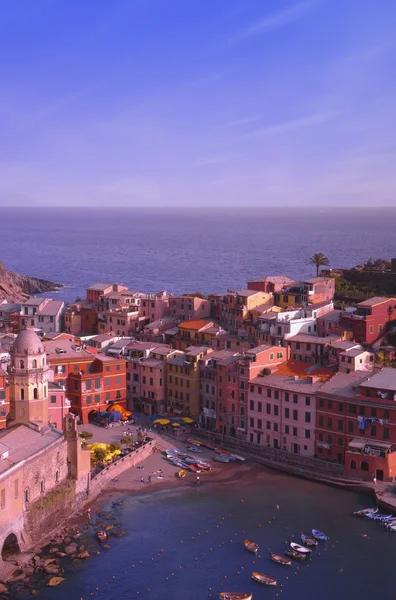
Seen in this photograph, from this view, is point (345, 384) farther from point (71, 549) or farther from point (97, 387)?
point (71, 549)

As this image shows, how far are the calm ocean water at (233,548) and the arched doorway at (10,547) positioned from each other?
4411mm

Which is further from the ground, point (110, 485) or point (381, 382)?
point (381, 382)

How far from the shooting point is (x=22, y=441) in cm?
5681

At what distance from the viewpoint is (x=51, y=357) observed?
255ft

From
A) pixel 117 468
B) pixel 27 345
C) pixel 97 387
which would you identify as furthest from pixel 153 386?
pixel 27 345

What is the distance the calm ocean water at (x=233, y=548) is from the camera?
48.4m

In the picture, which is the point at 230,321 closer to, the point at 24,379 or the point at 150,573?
the point at 24,379

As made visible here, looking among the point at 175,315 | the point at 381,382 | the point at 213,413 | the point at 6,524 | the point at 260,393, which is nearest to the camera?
the point at 6,524

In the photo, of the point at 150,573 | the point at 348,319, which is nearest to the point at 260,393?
the point at 348,319

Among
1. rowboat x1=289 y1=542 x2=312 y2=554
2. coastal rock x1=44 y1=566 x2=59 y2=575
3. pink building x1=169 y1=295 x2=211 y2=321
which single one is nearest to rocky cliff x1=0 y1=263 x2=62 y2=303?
pink building x1=169 y1=295 x2=211 y2=321

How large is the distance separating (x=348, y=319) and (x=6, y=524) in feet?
151

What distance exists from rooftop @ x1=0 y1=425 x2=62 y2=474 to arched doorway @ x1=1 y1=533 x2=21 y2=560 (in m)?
4.71

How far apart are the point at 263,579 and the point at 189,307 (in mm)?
55931

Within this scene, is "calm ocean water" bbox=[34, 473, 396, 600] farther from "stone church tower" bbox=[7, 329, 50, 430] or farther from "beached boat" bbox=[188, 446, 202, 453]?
"stone church tower" bbox=[7, 329, 50, 430]
